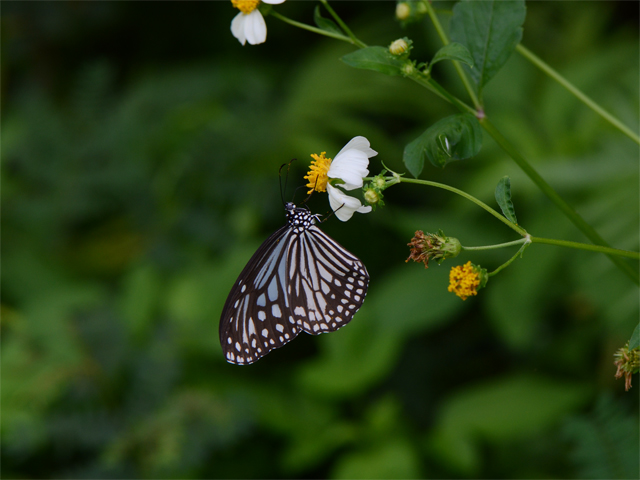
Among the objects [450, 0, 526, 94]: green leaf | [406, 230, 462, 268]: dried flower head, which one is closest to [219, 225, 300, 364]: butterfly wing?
[406, 230, 462, 268]: dried flower head

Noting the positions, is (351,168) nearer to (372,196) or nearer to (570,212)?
(372,196)

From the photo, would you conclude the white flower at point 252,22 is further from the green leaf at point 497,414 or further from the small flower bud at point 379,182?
the green leaf at point 497,414

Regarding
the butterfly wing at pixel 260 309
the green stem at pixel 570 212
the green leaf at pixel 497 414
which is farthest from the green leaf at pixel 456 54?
the green leaf at pixel 497 414

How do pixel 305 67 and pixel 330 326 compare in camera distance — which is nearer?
pixel 330 326

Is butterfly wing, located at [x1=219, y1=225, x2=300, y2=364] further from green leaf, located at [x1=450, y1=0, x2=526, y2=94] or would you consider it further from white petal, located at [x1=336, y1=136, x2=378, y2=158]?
green leaf, located at [x1=450, y1=0, x2=526, y2=94]

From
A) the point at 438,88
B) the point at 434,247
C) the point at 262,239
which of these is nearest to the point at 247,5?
the point at 438,88

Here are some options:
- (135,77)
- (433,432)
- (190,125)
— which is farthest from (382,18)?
(433,432)

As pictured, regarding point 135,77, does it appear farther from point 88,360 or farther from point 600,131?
point 600,131
